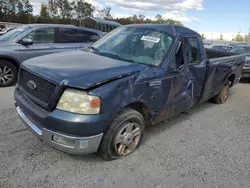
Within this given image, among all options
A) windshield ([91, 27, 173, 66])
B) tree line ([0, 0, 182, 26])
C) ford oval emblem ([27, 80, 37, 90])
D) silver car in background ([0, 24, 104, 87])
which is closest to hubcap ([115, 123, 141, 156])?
windshield ([91, 27, 173, 66])

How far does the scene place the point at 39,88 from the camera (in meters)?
2.79

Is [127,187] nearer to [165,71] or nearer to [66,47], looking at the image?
[165,71]

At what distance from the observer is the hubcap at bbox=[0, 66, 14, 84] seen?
6.08m

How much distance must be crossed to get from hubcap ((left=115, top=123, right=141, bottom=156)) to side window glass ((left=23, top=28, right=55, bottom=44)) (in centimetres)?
479

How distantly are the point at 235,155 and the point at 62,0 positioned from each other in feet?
148

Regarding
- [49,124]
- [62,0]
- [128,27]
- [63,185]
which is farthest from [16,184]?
[62,0]

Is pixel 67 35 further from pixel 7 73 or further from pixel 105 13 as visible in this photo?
pixel 105 13

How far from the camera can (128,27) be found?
417cm

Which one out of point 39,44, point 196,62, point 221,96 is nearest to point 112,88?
point 196,62

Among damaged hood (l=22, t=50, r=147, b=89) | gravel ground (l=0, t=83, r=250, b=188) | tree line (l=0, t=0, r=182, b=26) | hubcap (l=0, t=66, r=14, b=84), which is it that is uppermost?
tree line (l=0, t=0, r=182, b=26)

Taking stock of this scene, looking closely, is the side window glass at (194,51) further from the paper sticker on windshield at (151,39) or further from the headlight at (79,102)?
the headlight at (79,102)

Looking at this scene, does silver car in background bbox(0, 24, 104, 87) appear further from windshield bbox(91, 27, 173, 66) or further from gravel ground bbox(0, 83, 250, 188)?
windshield bbox(91, 27, 173, 66)

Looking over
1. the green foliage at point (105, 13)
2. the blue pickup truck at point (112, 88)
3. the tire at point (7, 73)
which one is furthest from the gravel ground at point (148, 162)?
the green foliage at point (105, 13)

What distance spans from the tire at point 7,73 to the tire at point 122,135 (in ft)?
14.7
